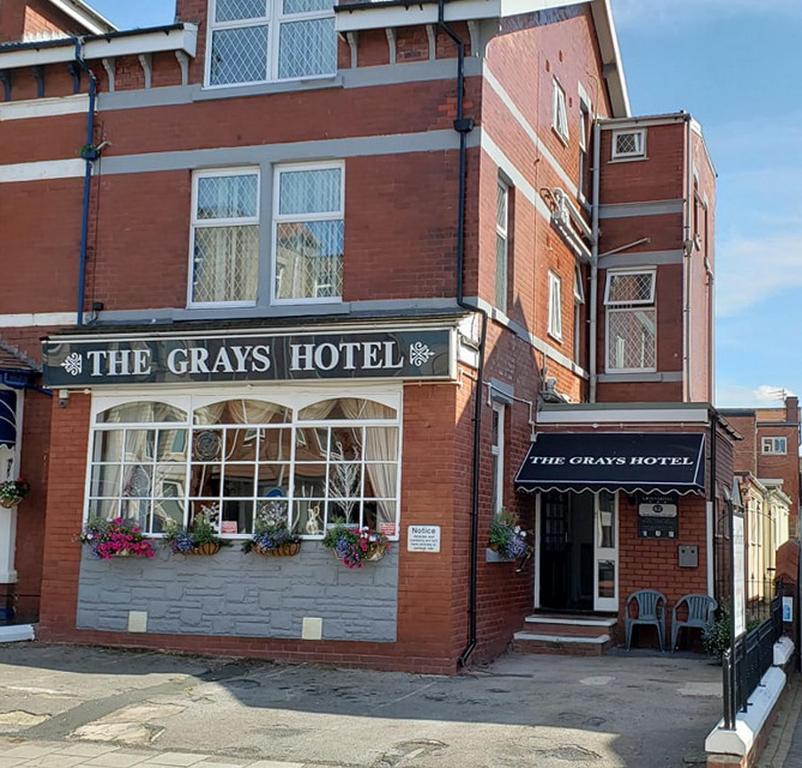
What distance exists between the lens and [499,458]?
14.9 m

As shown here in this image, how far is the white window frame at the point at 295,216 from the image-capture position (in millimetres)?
14102

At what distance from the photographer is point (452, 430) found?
12.7 metres

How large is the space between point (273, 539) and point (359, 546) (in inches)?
42.8

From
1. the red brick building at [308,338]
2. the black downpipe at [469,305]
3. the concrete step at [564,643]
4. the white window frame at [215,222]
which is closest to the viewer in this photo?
the red brick building at [308,338]

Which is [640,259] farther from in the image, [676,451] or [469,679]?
[469,679]

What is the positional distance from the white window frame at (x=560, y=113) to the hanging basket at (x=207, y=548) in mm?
8616

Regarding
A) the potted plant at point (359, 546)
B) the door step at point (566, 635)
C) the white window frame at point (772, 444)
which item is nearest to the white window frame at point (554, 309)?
the door step at point (566, 635)

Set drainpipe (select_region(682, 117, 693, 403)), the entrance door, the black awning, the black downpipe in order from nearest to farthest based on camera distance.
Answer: the black downpipe < the black awning < the entrance door < drainpipe (select_region(682, 117, 693, 403))

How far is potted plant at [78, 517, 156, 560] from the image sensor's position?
13555 mm

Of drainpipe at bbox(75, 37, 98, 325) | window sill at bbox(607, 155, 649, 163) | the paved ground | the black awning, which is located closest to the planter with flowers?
the black awning

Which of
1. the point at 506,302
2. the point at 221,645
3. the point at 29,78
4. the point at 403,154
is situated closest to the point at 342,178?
the point at 403,154

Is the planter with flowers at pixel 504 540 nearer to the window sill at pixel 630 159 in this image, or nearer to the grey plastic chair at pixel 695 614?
the grey plastic chair at pixel 695 614

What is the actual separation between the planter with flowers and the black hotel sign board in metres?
2.53

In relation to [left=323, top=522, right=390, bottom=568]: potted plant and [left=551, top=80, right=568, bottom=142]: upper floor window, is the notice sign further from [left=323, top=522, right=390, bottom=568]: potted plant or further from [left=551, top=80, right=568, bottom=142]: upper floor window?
[left=551, top=80, right=568, bottom=142]: upper floor window
